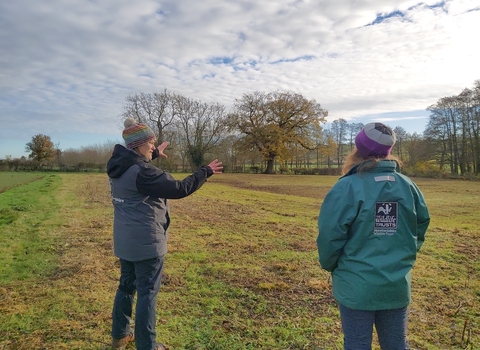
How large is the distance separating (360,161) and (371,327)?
116 centimetres

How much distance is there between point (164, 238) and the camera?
10.5 ft

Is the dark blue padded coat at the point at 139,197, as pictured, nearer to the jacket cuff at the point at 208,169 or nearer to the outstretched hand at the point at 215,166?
the jacket cuff at the point at 208,169

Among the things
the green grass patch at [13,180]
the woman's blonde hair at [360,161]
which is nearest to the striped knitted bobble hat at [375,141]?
the woman's blonde hair at [360,161]

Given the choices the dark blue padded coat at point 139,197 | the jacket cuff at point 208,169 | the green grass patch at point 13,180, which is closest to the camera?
the dark blue padded coat at point 139,197

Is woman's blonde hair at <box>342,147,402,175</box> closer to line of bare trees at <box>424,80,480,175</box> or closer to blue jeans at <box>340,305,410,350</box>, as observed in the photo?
blue jeans at <box>340,305,410,350</box>

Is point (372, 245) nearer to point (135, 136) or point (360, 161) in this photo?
point (360, 161)

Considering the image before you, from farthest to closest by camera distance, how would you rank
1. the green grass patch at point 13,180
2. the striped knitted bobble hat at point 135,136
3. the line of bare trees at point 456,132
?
1. the line of bare trees at point 456,132
2. the green grass patch at point 13,180
3. the striped knitted bobble hat at point 135,136

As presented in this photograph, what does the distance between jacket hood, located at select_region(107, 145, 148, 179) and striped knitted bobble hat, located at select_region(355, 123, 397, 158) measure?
6.36ft

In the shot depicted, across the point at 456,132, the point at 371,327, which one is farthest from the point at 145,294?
the point at 456,132

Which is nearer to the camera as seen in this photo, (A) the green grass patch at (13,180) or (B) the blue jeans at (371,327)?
(B) the blue jeans at (371,327)

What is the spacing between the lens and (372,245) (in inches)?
87.4

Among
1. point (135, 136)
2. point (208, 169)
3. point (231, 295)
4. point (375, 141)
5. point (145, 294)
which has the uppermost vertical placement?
point (135, 136)

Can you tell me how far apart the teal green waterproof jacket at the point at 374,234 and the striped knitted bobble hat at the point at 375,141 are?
0.12 meters

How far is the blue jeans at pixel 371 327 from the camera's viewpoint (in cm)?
224
